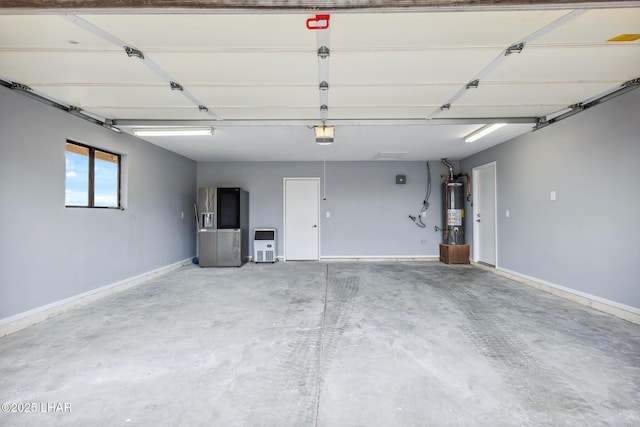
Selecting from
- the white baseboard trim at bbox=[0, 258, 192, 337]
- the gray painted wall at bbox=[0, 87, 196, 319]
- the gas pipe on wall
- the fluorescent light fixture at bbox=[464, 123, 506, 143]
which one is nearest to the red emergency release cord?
the gray painted wall at bbox=[0, 87, 196, 319]

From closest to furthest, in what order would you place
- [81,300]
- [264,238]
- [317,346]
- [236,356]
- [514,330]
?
[236,356]
[317,346]
[514,330]
[81,300]
[264,238]

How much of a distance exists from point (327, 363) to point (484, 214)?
17.1 ft

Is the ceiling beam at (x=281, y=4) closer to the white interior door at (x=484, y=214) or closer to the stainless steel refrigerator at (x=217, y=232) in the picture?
the white interior door at (x=484, y=214)

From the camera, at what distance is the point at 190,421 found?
61.3 inches

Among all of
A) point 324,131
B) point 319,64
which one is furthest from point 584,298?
point 319,64

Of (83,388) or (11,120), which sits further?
(11,120)

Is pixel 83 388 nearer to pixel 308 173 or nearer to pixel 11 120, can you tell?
pixel 11 120

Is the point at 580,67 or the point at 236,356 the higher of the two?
the point at 580,67

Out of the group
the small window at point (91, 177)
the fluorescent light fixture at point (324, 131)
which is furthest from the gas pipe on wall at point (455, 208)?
the small window at point (91, 177)

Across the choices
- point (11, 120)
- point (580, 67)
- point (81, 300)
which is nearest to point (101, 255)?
point (81, 300)

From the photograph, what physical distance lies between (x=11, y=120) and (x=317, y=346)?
3.68 meters

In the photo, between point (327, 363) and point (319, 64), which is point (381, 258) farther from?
point (319, 64)

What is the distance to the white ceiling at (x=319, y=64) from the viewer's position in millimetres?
1868

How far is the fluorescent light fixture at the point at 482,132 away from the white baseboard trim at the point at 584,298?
2.35 metres
